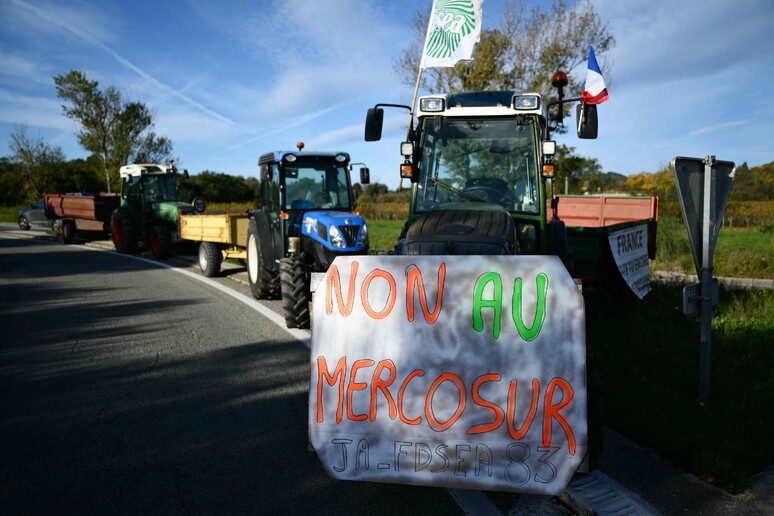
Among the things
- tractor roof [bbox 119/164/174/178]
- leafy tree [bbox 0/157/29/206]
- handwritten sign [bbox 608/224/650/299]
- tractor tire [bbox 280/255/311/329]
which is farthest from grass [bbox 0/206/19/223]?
handwritten sign [bbox 608/224/650/299]

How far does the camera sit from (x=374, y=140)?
5.50 metres

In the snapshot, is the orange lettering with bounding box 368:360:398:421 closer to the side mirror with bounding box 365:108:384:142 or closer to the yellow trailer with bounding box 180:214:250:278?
the side mirror with bounding box 365:108:384:142

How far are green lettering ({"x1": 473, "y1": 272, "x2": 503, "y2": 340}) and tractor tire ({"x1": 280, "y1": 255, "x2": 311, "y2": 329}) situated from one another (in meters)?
4.78

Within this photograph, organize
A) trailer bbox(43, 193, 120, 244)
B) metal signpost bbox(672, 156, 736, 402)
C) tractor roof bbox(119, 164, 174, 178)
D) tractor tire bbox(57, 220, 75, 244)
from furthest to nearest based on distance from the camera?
tractor tire bbox(57, 220, 75, 244) → trailer bbox(43, 193, 120, 244) → tractor roof bbox(119, 164, 174, 178) → metal signpost bbox(672, 156, 736, 402)

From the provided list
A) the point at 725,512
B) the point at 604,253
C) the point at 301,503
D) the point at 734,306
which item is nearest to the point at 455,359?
the point at 301,503

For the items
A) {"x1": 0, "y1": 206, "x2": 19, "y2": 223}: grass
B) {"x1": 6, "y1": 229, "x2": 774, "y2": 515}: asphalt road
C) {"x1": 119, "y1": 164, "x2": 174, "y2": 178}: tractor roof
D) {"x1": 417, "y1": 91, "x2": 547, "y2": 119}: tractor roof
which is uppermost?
{"x1": 119, "y1": 164, "x2": 174, "y2": 178}: tractor roof

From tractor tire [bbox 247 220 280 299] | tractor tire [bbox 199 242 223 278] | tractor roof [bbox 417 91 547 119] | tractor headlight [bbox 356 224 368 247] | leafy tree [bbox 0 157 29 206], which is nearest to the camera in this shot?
tractor roof [bbox 417 91 547 119]

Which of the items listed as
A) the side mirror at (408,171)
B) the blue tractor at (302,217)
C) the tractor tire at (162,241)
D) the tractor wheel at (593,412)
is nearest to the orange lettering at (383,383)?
the tractor wheel at (593,412)

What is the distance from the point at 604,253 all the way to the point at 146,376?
19.6 ft

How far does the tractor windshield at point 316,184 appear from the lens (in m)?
9.39

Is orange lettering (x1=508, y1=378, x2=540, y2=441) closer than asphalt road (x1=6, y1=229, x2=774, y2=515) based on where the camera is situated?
Yes

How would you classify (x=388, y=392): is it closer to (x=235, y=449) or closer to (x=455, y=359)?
(x=455, y=359)

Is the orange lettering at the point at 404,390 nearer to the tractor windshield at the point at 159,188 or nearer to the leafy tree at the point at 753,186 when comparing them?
the tractor windshield at the point at 159,188

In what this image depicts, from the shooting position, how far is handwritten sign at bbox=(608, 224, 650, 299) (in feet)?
27.5
